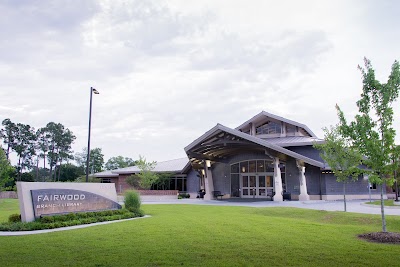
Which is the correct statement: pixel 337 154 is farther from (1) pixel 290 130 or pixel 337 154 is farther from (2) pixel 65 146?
(2) pixel 65 146

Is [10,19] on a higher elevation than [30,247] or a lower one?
higher

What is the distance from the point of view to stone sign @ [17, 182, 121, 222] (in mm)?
11758

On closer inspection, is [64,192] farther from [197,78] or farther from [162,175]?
[162,175]

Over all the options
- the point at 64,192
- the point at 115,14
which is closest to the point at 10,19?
the point at 115,14

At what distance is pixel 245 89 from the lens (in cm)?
2525

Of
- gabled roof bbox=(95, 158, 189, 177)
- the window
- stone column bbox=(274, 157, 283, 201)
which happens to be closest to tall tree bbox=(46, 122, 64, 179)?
gabled roof bbox=(95, 158, 189, 177)

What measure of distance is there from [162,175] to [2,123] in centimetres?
4777

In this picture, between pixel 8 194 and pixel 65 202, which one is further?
pixel 8 194

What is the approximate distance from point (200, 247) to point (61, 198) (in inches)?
306

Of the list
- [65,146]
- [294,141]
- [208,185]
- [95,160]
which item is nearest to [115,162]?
[95,160]

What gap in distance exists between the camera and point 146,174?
3550cm

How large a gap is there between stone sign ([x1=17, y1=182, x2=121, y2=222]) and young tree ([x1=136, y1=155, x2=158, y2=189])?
19278mm

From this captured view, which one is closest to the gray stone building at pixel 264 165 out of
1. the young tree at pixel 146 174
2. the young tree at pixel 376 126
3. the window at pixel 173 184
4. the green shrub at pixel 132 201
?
the window at pixel 173 184

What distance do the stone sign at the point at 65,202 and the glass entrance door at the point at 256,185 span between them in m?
18.1
